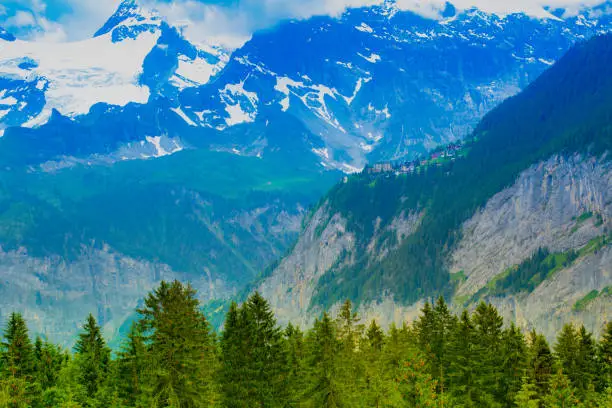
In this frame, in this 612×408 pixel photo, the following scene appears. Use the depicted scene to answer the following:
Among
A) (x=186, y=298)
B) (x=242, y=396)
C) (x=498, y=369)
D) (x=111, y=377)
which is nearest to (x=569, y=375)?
(x=498, y=369)

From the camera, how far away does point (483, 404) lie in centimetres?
7144

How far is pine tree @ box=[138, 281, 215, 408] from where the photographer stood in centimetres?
6084

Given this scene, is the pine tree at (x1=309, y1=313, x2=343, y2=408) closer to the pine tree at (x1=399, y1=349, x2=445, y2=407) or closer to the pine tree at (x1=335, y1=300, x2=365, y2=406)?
the pine tree at (x1=335, y1=300, x2=365, y2=406)

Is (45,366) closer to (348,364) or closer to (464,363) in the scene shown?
(348,364)

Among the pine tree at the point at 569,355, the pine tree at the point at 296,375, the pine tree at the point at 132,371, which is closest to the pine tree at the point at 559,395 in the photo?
the pine tree at the point at 569,355

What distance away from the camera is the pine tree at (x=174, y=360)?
60.8 m

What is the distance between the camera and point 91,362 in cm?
7050

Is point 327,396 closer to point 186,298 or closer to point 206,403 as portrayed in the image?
point 206,403

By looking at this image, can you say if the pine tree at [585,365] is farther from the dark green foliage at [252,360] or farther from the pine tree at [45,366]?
the pine tree at [45,366]

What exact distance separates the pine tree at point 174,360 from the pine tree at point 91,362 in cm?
963

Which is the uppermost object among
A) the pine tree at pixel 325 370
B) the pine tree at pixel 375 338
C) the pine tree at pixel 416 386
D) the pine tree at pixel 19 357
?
the pine tree at pixel 375 338

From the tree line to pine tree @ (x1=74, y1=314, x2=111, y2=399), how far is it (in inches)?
3.9

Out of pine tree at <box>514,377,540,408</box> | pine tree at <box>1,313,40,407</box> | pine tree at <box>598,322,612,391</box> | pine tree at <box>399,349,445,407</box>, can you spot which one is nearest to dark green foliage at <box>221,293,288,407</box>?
pine tree at <box>1,313,40,407</box>

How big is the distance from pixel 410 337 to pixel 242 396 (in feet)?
79.4
